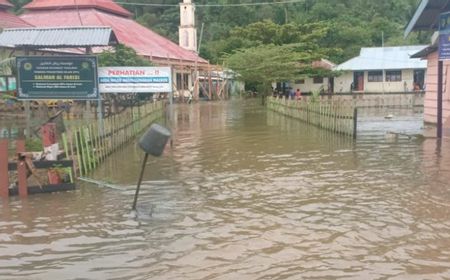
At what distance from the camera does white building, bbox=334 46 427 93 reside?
48.4m

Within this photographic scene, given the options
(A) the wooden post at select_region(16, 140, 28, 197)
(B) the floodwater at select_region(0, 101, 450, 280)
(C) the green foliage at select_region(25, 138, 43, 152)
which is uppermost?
(C) the green foliage at select_region(25, 138, 43, 152)

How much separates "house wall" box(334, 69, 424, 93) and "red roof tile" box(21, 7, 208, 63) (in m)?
14.0

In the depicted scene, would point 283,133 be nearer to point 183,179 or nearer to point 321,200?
point 183,179

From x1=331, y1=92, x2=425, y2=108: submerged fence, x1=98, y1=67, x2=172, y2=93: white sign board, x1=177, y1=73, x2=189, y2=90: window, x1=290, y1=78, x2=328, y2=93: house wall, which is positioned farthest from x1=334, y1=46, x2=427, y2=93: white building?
x1=98, y1=67, x2=172, y2=93: white sign board

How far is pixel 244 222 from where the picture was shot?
7.96m

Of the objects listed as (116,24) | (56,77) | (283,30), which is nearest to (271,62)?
(283,30)

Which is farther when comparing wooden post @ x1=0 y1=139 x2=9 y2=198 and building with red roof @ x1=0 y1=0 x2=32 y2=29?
building with red roof @ x1=0 y1=0 x2=32 y2=29

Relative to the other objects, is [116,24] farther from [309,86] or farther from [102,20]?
[309,86]

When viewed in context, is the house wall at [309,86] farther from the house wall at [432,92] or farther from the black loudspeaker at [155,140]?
the black loudspeaker at [155,140]

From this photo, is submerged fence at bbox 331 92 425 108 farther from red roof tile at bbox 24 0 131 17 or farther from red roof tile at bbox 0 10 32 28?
red roof tile at bbox 24 0 131 17

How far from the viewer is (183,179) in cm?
1152

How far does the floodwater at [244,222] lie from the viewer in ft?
20.1

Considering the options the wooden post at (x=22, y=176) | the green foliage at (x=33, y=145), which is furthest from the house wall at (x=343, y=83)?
the wooden post at (x=22, y=176)

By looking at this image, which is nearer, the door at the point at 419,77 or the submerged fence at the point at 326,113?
the submerged fence at the point at 326,113
